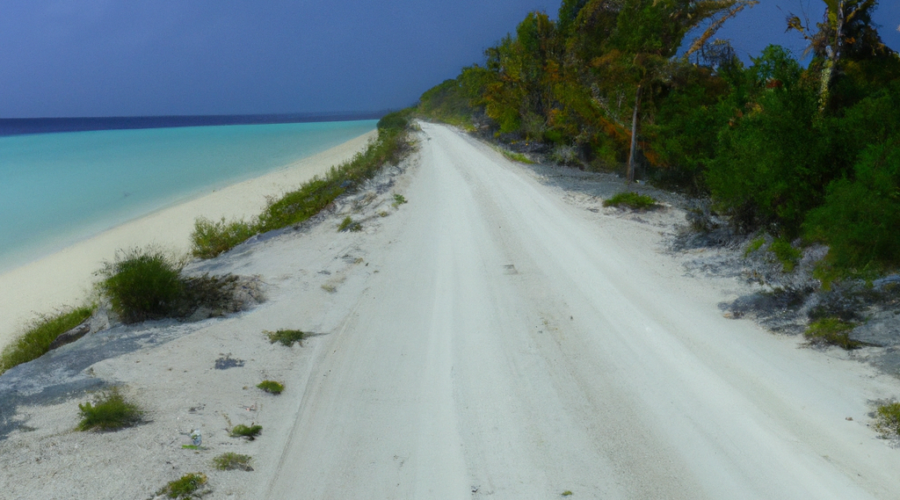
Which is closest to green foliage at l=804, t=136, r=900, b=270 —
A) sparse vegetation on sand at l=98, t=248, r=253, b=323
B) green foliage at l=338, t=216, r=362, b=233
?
sparse vegetation on sand at l=98, t=248, r=253, b=323

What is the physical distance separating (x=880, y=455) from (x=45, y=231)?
23.5 m

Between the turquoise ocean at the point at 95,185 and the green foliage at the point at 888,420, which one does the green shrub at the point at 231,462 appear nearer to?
the green foliage at the point at 888,420

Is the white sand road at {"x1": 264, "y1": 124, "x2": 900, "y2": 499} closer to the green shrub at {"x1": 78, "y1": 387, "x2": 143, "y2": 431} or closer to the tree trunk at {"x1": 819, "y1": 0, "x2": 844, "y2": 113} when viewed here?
the green shrub at {"x1": 78, "y1": 387, "x2": 143, "y2": 431}

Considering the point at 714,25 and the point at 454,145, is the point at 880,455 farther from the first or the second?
the point at 454,145

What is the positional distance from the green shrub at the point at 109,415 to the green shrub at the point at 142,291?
268cm

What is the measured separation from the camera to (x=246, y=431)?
4.51 meters

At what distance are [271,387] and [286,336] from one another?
49.6 inches

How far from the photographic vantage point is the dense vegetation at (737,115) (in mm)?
6199

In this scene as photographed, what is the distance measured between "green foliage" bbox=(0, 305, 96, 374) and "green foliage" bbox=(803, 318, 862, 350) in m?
10.6

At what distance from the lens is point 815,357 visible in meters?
5.16

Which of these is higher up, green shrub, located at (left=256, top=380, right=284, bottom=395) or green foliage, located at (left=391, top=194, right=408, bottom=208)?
green foliage, located at (left=391, top=194, right=408, bottom=208)

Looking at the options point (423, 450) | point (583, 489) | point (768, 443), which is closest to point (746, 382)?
point (768, 443)

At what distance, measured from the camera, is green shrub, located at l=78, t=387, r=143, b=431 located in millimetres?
4281

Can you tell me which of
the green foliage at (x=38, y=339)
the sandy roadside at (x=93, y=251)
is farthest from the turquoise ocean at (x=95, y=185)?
the green foliage at (x=38, y=339)
